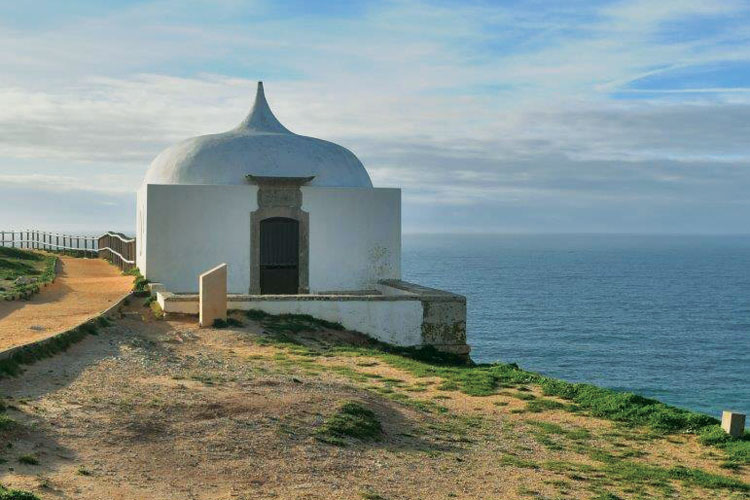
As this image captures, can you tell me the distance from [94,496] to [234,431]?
7.90ft

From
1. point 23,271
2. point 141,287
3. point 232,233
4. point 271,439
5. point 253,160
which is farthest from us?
point 23,271

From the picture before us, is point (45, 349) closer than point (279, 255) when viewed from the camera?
Yes

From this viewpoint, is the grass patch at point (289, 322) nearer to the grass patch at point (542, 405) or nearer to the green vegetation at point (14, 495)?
the grass patch at point (542, 405)

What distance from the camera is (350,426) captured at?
11.0 m

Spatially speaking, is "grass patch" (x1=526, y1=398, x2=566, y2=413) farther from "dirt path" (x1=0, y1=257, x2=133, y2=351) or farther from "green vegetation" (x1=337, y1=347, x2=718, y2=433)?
"dirt path" (x1=0, y1=257, x2=133, y2=351)

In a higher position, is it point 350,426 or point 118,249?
point 118,249

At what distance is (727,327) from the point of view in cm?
5403

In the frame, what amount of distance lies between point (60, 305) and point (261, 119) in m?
8.60

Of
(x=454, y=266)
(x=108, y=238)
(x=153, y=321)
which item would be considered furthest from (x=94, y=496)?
(x=454, y=266)

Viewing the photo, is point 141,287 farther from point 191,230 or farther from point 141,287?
point 191,230

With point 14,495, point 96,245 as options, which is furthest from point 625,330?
point 14,495

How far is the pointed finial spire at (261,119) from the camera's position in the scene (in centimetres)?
2577

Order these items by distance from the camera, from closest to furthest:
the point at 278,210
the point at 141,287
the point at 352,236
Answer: the point at 141,287
the point at 278,210
the point at 352,236

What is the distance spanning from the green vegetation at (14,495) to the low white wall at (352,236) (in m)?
16.1
